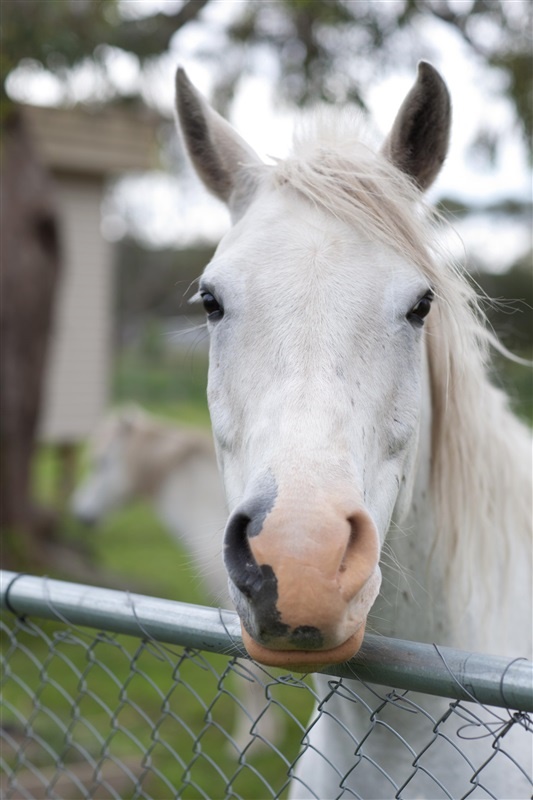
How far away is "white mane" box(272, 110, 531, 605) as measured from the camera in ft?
5.60

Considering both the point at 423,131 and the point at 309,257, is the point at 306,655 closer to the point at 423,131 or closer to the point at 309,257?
the point at 309,257

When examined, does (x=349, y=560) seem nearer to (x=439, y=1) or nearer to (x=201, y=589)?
(x=439, y=1)

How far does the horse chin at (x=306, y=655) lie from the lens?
1.22 metres

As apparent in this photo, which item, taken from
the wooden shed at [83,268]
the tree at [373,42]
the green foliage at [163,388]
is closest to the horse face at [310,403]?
the tree at [373,42]

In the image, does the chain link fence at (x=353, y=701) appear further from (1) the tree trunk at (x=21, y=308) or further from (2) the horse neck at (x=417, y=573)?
(1) the tree trunk at (x=21, y=308)

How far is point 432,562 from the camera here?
1866mm

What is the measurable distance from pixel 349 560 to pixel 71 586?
73cm

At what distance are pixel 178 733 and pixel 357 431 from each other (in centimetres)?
399

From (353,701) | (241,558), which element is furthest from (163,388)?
(241,558)

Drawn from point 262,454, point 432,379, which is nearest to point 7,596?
point 262,454

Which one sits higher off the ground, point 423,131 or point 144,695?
point 423,131

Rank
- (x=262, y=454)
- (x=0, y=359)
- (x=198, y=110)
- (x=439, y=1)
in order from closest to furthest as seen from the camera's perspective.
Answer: (x=262, y=454)
(x=198, y=110)
(x=439, y=1)
(x=0, y=359)

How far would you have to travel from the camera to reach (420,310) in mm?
1672

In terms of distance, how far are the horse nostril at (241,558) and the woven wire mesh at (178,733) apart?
30cm
